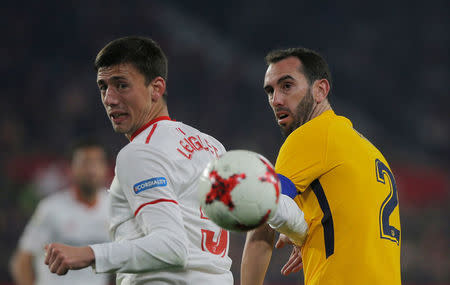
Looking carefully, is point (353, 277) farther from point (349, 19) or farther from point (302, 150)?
point (349, 19)

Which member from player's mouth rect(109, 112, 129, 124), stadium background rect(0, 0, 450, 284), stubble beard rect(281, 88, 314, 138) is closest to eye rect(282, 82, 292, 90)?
stubble beard rect(281, 88, 314, 138)

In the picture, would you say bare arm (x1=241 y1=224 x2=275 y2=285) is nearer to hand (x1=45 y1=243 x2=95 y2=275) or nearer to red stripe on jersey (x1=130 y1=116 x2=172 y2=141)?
red stripe on jersey (x1=130 y1=116 x2=172 y2=141)

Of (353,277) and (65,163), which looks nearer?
(353,277)

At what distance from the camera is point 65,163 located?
10.5 metres

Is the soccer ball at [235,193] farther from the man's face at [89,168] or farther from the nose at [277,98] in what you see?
the man's face at [89,168]

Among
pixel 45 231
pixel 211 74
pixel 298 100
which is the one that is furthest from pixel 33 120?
pixel 298 100

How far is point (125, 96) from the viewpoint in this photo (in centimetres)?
301

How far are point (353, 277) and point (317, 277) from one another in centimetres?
19

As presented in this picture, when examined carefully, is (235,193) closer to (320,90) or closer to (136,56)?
(136,56)

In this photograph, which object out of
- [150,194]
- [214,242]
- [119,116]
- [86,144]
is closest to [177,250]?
[150,194]

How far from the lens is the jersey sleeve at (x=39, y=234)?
239 inches

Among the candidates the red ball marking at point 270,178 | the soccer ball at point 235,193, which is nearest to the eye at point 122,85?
the soccer ball at point 235,193

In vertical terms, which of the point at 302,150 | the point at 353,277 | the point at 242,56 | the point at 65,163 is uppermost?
the point at 242,56

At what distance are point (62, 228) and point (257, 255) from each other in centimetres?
329
